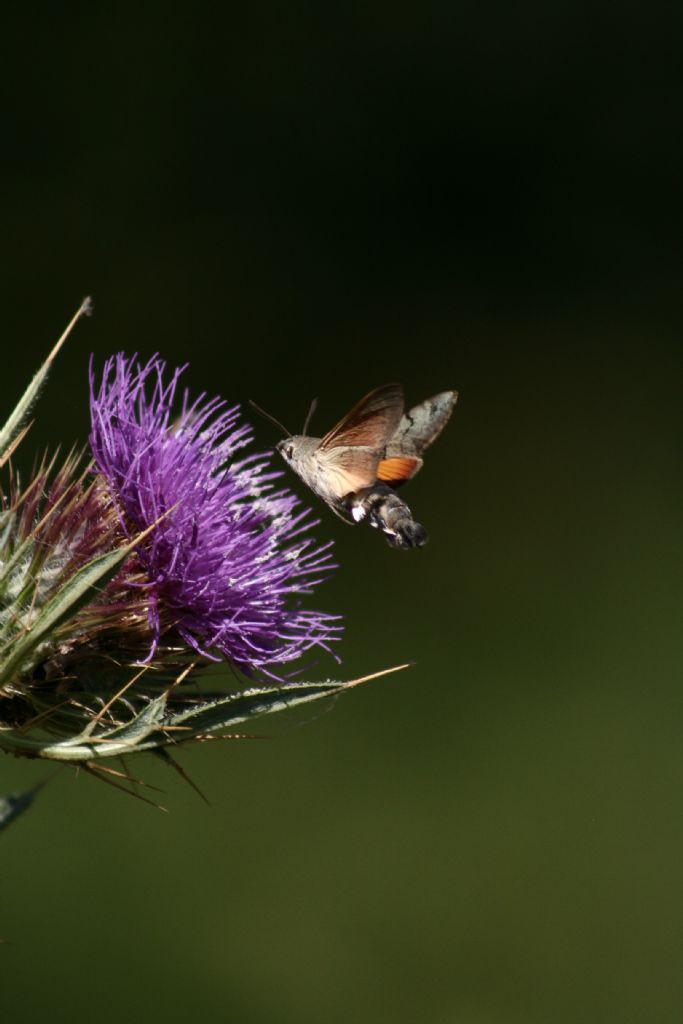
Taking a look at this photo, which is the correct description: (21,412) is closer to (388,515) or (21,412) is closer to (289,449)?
(289,449)

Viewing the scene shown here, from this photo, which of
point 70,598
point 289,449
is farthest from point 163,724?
point 289,449

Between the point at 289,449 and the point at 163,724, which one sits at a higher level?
the point at 289,449

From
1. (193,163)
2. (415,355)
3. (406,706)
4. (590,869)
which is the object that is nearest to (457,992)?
(590,869)

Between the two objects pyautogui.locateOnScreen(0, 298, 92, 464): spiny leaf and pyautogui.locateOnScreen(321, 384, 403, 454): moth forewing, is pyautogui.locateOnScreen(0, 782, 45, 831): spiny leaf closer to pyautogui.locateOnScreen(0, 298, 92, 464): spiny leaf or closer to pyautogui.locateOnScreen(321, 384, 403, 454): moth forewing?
pyautogui.locateOnScreen(0, 298, 92, 464): spiny leaf

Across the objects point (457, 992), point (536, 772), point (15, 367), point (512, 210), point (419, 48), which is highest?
point (419, 48)

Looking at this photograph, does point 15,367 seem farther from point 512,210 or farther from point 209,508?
point 209,508
